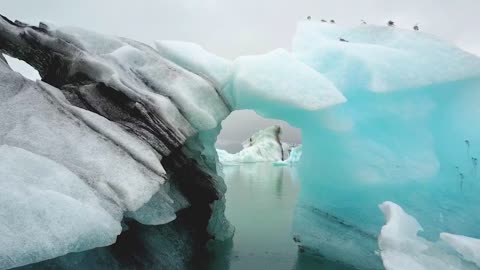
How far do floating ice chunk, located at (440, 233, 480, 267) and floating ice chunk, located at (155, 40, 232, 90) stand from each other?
3.25m

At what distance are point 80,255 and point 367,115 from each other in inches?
153

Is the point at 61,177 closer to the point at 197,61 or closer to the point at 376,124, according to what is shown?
the point at 197,61

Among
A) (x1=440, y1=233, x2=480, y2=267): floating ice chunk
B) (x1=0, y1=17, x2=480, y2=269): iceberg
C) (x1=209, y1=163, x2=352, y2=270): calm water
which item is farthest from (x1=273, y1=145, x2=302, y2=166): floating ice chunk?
(x1=440, y1=233, x2=480, y2=267): floating ice chunk

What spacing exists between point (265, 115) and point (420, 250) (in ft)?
9.39

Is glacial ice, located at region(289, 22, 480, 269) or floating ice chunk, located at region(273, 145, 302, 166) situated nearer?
glacial ice, located at region(289, 22, 480, 269)

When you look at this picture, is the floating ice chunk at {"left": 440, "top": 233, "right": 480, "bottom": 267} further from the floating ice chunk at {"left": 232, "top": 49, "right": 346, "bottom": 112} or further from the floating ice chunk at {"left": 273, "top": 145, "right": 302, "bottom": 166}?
the floating ice chunk at {"left": 273, "top": 145, "right": 302, "bottom": 166}

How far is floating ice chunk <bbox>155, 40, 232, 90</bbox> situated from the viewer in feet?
16.0

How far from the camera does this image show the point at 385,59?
181 inches

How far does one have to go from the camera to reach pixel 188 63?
4922 millimetres

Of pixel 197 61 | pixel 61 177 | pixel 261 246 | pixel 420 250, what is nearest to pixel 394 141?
pixel 420 250

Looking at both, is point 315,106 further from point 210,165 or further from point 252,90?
point 210,165

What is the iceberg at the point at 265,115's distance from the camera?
279cm

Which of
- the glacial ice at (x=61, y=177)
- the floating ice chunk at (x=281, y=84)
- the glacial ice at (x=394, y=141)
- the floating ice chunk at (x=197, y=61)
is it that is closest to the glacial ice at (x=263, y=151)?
the glacial ice at (x=394, y=141)

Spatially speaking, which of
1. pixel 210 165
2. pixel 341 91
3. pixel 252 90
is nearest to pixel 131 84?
pixel 252 90
